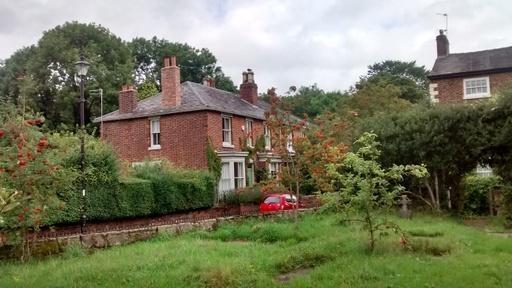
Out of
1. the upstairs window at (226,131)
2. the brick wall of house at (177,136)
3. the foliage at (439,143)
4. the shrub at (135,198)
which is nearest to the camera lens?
the foliage at (439,143)

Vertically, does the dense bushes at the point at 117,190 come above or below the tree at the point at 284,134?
below

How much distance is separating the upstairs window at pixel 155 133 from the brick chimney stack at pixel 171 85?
43.6 inches

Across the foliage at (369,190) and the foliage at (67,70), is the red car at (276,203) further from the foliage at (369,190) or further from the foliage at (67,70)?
the foliage at (67,70)

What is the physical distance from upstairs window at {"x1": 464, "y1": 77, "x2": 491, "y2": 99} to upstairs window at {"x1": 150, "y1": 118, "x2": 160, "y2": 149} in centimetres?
1844

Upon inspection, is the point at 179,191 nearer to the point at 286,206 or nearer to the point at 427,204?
the point at 286,206

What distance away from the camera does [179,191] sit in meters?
22.9

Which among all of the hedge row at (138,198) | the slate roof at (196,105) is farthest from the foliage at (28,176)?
the slate roof at (196,105)

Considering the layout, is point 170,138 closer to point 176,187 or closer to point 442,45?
point 176,187

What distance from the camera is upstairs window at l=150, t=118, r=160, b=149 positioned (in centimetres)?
3034

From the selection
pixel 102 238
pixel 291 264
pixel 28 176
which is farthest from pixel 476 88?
pixel 28 176

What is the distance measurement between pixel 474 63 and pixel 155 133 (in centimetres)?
1967

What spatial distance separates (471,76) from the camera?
99.2ft

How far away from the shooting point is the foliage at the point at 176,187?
2181 cm

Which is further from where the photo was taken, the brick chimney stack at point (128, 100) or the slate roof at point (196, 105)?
the brick chimney stack at point (128, 100)
